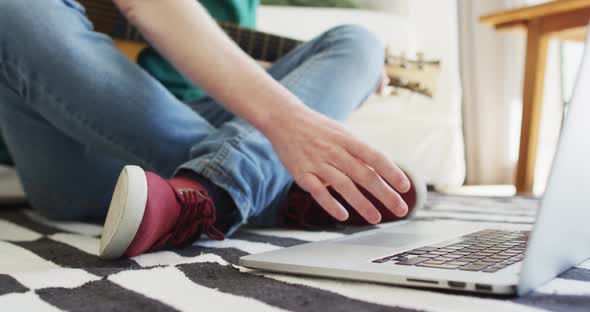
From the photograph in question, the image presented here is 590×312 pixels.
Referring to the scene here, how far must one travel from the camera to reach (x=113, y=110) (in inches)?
26.4

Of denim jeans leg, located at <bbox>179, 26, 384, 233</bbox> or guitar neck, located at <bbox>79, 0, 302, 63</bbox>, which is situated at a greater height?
guitar neck, located at <bbox>79, 0, 302, 63</bbox>

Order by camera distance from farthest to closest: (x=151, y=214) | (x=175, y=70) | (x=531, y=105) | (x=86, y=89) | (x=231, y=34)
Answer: (x=531, y=105) → (x=231, y=34) → (x=175, y=70) → (x=86, y=89) → (x=151, y=214)

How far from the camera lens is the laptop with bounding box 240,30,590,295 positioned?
1.18 ft

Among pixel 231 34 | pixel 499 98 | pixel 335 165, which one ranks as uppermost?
pixel 231 34

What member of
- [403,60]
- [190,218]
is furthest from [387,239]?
[403,60]

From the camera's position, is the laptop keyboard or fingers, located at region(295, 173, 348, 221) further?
fingers, located at region(295, 173, 348, 221)

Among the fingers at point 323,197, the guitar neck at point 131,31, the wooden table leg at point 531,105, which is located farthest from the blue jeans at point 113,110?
the wooden table leg at point 531,105

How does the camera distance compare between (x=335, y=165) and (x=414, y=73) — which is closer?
(x=335, y=165)

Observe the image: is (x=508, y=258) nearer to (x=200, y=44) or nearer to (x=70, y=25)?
(x=200, y=44)

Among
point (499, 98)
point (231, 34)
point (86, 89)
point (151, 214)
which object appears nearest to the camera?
point (151, 214)

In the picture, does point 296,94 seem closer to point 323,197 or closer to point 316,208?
point 316,208

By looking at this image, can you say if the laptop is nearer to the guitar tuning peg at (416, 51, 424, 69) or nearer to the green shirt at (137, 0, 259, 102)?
the green shirt at (137, 0, 259, 102)

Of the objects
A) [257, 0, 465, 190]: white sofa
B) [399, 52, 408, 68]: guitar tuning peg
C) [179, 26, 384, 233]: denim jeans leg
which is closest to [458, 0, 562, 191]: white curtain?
[257, 0, 465, 190]: white sofa

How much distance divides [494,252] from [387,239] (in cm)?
11
